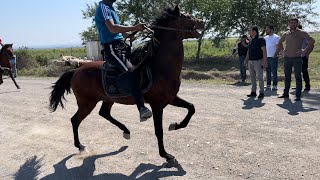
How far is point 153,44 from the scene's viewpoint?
575 cm

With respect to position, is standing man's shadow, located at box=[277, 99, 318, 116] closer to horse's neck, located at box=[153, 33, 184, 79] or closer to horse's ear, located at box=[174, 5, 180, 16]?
horse's neck, located at box=[153, 33, 184, 79]

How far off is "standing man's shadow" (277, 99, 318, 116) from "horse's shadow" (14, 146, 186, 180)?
453cm

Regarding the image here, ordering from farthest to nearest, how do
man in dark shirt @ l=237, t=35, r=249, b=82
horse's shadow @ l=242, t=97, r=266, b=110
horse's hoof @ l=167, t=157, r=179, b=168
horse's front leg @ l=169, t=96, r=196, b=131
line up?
1. man in dark shirt @ l=237, t=35, r=249, b=82
2. horse's shadow @ l=242, t=97, r=266, b=110
3. horse's front leg @ l=169, t=96, r=196, b=131
4. horse's hoof @ l=167, t=157, r=179, b=168

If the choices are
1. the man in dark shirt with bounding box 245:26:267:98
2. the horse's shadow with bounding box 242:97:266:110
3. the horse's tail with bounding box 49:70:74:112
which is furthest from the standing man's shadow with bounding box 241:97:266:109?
the horse's tail with bounding box 49:70:74:112

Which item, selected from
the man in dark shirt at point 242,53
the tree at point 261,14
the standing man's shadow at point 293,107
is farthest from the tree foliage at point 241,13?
the standing man's shadow at point 293,107

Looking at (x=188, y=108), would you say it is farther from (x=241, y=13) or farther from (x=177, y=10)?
(x=241, y=13)

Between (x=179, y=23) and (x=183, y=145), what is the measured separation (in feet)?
7.08

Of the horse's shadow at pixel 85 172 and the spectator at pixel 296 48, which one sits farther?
the spectator at pixel 296 48

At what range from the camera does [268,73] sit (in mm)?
13617

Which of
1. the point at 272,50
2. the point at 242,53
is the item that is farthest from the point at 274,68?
the point at 242,53

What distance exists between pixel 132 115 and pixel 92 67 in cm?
335

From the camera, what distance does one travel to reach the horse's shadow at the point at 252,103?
9.84 meters

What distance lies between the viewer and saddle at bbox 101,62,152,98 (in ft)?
18.5

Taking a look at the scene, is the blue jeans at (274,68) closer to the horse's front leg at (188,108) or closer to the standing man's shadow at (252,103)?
the standing man's shadow at (252,103)
